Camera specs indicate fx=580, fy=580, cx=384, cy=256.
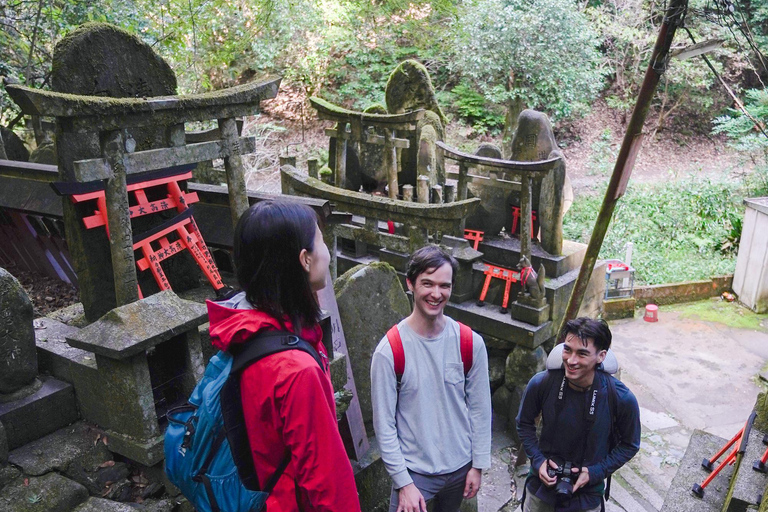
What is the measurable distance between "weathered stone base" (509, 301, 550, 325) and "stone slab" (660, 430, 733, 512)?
195 centimetres

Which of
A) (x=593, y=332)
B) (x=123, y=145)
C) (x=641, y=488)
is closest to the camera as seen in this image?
(x=593, y=332)

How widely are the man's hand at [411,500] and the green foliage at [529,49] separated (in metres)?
12.6

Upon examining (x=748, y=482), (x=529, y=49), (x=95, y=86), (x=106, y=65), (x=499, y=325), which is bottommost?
(x=499, y=325)

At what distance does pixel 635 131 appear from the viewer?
17.2 feet

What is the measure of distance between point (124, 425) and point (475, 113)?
1464 cm

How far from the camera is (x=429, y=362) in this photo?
2.57 m

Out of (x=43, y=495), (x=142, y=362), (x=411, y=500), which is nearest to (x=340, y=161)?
(x=142, y=362)

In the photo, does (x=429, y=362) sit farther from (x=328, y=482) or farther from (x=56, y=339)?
(x=56, y=339)

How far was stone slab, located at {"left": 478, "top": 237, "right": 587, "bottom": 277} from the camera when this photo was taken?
6961mm

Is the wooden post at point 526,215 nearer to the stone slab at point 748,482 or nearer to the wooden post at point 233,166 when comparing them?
the stone slab at point 748,482

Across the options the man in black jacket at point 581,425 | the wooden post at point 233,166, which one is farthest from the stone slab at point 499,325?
the man in black jacket at point 581,425

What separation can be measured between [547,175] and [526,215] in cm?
82

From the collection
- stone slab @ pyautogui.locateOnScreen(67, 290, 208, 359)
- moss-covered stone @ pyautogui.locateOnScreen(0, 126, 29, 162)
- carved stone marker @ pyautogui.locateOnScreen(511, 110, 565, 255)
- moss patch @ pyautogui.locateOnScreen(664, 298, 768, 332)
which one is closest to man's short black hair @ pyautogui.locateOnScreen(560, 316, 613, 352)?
stone slab @ pyautogui.locateOnScreen(67, 290, 208, 359)

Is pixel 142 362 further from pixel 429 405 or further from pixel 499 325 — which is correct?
pixel 499 325
